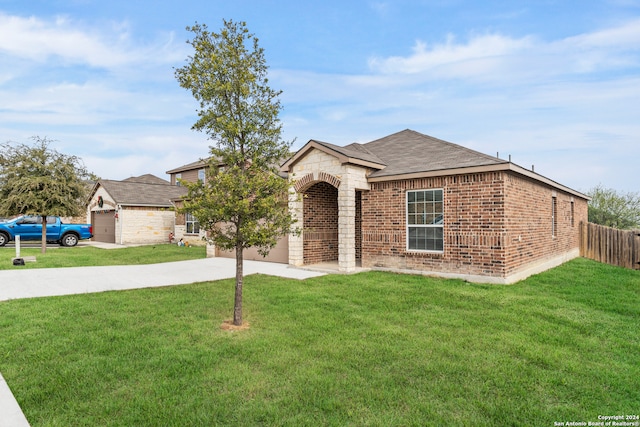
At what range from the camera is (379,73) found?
46.0ft

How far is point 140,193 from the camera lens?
24.5 meters

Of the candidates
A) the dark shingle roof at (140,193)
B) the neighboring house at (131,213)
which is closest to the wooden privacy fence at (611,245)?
the neighboring house at (131,213)

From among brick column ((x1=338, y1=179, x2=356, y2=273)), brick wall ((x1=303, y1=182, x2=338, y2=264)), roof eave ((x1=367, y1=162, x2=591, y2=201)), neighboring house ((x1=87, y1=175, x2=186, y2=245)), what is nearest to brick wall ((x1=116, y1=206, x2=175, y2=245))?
→ neighboring house ((x1=87, y1=175, x2=186, y2=245))

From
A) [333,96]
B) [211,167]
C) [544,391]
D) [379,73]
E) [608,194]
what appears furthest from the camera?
[608,194]

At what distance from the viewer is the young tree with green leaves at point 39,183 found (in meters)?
15.1

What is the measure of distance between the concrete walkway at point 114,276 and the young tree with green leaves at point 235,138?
4.50 meters

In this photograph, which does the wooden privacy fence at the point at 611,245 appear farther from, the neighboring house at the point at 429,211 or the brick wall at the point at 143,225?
the brick wall at the point at 143,225

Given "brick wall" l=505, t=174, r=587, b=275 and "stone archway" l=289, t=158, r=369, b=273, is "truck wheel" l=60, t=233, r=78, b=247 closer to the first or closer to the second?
"stone archway" l=289, t=158, r=369, b=273

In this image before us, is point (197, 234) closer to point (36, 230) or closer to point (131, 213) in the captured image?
point (131, 213)

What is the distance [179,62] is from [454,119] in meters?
13.7

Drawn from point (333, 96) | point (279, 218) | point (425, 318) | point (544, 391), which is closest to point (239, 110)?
point (279, 218)

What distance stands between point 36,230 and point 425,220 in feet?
75.6

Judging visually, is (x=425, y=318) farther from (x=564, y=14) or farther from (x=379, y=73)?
(x=379, y=73)

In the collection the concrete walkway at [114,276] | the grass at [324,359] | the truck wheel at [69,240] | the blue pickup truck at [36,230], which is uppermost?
the blue pickup truck at [36,230]
